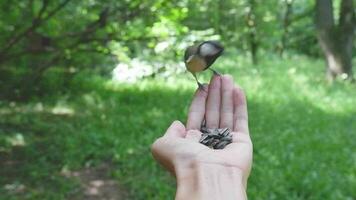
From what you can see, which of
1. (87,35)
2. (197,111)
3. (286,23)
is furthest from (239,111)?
(286,23)

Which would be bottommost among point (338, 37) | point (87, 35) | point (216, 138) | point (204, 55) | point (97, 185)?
point (97, 185)

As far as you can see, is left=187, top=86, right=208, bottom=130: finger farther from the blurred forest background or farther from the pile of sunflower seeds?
the blurred forest background

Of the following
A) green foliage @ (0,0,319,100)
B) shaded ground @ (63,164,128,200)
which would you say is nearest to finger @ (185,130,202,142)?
shaded ground @ (63,164,128,200)

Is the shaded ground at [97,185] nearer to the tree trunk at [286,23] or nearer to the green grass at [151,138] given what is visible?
the green grass at [151,138]

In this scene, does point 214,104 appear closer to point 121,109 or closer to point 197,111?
point 197,111

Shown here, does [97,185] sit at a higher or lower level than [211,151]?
lower

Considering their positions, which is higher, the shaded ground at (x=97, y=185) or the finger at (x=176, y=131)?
the finger at (x=176, y=131)

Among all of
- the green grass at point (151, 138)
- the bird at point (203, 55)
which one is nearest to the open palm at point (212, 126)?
the bird at point (203, 55)

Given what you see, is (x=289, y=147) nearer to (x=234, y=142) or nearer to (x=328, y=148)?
(x=328, y=148)
